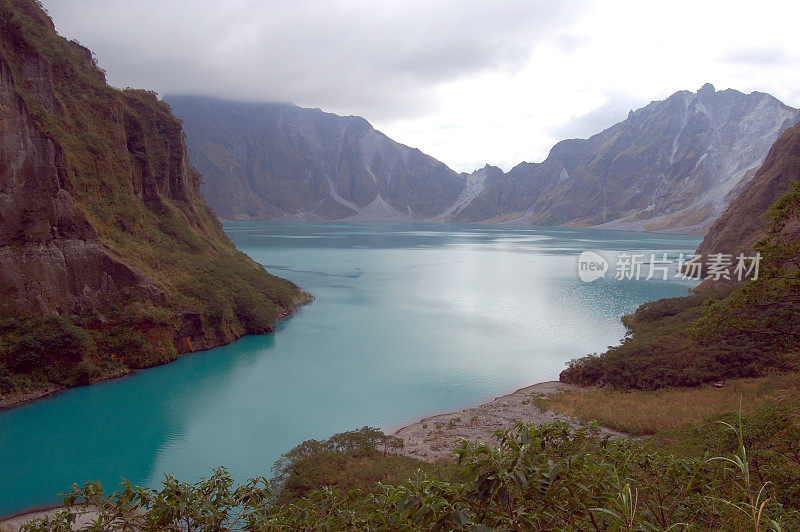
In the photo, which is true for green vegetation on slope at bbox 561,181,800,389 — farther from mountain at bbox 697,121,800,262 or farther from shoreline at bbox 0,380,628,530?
mountain at bbox 697,121,800,262

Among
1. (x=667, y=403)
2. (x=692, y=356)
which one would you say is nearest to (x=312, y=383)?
(x=667, y=403)

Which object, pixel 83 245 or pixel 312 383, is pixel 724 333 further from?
pixel 83 245

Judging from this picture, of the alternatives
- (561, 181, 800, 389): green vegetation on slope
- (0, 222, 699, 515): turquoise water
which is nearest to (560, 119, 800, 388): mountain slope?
(561, 181, 800, 389): green vegetation on slope

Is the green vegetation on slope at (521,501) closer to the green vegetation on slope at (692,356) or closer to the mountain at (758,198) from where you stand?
the green vegetation on slope at (692,356)

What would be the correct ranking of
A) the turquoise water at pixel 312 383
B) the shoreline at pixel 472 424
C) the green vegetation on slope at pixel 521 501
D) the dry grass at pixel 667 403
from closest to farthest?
1. the green vegetation on slope at pixel 521 501
2. the dry grass at pixel 667 403
3. the shoreline at pixel 472 424
4. the turquoise water at pixel 312 383

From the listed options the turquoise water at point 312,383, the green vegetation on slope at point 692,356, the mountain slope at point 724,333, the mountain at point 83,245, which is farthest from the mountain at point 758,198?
the mountain at point 83,245

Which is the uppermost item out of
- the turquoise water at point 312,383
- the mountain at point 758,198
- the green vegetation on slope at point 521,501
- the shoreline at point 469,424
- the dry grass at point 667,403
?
the mountain at point 758,198
